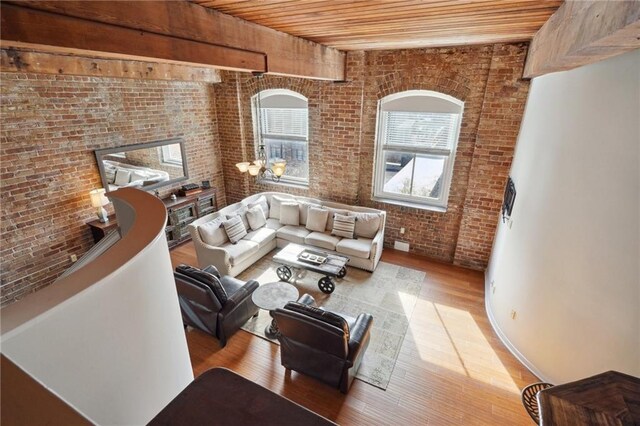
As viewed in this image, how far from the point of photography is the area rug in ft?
10.7

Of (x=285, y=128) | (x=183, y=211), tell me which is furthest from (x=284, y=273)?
(x=285, y=128)

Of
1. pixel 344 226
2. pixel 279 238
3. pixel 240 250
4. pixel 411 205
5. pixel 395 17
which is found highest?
pixel 395 17

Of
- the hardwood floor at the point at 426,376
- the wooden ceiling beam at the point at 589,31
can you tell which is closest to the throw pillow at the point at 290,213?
the hardwood floor at the point at 426,376

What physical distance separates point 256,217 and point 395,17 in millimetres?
3829

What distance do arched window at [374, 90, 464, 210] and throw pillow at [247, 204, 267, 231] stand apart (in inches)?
84.9

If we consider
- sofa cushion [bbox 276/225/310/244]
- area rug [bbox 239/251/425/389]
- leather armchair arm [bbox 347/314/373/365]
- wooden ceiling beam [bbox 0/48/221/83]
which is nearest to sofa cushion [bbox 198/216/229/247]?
area rug [bbox 239/251/425/389]

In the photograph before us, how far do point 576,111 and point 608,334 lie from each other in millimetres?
1778

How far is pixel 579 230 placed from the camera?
2.43m

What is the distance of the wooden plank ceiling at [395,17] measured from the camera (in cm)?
202

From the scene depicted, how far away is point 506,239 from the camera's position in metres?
3.88

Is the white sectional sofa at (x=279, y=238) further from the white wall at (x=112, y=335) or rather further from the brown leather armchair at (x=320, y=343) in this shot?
the white wall at (x=112, y=335)

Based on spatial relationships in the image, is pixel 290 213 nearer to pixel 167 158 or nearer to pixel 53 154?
pixel 167 158

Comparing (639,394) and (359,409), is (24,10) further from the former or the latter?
(359,409)

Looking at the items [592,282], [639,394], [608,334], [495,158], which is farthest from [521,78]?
[639,394]
